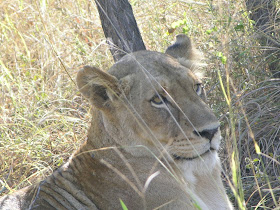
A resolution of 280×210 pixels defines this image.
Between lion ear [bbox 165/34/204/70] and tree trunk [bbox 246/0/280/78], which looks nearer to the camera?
lion ear [bbox 165/34/204/70]

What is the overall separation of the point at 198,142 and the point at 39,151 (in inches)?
94.3

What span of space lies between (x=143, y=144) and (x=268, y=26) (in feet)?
8.48

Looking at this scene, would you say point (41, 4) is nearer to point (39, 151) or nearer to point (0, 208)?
point (39, 151)

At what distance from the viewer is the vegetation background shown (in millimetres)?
4656

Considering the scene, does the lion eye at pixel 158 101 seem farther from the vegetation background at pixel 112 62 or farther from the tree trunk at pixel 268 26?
the tree trunk at pixel 268 26

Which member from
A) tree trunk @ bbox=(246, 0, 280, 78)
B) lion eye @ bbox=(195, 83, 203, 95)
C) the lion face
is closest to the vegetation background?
tree trunk @ bbox=(246, 0, 280, 78)

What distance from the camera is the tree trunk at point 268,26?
199 inches

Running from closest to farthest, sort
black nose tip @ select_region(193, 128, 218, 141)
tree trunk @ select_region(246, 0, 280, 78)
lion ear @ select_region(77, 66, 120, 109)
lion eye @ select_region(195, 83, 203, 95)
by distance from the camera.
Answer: black nose tip @ select_region(193, 128, 218, 141)
lion ear @ select_region(77, 66, 120, 109)
lion eye @ select_region(195, 83, 203, 95)
tree trunk @ select_region(246, 0, 280, 78)

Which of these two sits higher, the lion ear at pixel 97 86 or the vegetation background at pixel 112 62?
the lion ear at pixel 97 86

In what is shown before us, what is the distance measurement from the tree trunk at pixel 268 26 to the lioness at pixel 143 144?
185 cm

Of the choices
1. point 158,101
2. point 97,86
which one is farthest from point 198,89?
point 97,86

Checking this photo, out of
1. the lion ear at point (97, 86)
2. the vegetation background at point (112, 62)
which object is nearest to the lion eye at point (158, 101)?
the lion ear at point (97, 86)

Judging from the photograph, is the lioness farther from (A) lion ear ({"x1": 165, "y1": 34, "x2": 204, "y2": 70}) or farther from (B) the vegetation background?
(B) the vegetation background

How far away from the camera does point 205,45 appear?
552 centimetres
